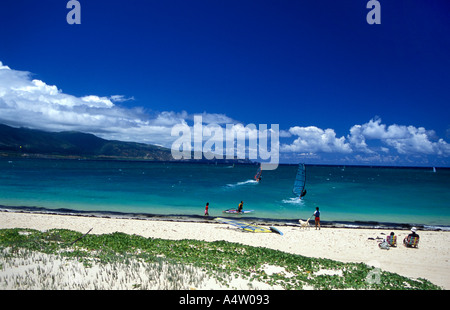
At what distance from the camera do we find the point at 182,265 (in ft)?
31.7

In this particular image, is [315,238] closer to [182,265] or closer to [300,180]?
[182,265]

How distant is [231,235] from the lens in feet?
67.9

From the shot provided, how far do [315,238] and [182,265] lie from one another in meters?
14.1

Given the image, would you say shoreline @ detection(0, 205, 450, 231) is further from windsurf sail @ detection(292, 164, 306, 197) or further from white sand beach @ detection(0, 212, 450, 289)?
windsurf sail @ detection(292, 164, 306, 197)

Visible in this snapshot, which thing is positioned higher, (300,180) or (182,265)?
(300,180)

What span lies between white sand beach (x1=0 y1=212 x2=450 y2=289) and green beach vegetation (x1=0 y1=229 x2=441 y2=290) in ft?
12.3

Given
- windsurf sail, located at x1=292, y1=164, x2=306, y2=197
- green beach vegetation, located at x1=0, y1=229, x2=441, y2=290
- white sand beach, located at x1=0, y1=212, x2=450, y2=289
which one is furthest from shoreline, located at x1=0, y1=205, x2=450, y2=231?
green beach vegetation, located at x1=0, y1=229, x2=441, y2=290

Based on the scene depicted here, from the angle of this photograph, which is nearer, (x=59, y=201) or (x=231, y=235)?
(x=231, y=235)

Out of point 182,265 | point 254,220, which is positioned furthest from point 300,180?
point 182,265

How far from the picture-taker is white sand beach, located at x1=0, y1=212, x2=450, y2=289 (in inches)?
584
